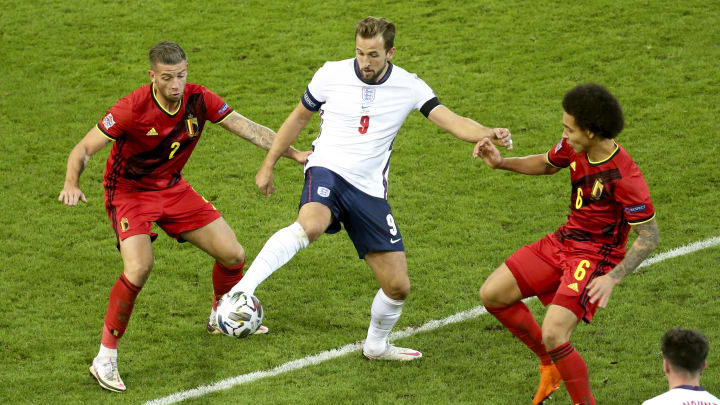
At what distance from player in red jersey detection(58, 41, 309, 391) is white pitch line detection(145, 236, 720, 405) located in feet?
1.67

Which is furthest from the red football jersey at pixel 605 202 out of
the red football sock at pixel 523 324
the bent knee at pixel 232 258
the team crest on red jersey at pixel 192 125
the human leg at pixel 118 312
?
the human leg at pixel 118 312

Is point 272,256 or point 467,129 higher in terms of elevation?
point 467,129

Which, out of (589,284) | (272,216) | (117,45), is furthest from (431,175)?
(117,45)

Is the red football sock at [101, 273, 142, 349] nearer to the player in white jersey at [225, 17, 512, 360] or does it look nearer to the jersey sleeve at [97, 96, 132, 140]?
the jersey sleeve at [97, 96, 132, 140]

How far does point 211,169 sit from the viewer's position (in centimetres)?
1059

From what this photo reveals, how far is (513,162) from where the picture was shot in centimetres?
657

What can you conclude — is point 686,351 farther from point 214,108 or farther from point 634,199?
point 214,108

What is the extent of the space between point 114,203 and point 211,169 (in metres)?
3.50

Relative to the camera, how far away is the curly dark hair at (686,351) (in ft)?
15.0

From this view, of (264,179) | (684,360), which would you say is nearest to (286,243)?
(264,179)

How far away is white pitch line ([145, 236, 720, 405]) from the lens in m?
6.61

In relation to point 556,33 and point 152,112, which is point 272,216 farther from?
point 556,33

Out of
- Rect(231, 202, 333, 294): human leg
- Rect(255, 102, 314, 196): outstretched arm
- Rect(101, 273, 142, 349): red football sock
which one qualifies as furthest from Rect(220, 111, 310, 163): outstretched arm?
Rect(101, 273, 142, 349): red football sock

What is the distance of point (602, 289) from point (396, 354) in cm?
189
